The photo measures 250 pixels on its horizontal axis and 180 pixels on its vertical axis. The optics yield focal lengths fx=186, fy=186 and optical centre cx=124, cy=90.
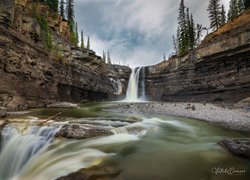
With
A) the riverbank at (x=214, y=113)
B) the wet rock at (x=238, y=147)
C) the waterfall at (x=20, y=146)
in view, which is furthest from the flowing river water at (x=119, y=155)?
Answer: the riverbank at (x=214, y=113)

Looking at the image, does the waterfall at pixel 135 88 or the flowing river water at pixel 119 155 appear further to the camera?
the waterfall at pixel 135 88

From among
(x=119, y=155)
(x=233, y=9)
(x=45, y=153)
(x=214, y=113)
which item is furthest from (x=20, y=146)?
(x=233, y=9)

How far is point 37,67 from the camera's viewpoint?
1688 centimetres

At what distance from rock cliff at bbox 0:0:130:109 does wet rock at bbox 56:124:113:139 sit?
27.6 ft

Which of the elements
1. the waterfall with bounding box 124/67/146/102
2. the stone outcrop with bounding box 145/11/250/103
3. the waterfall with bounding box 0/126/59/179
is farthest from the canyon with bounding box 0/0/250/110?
the waterfall with bounding box 0/126/59/179

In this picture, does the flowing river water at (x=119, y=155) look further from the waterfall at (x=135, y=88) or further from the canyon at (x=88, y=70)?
the waterfall at (x=135, y=88)

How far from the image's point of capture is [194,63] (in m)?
26.3

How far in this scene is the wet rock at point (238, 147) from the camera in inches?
197

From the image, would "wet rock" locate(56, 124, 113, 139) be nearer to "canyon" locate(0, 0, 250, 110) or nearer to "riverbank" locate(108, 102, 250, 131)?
A: "riverbank" locate(108, 102, 250, 131)

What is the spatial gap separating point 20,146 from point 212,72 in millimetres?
24152

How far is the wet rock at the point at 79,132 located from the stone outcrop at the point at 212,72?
19.6 meters

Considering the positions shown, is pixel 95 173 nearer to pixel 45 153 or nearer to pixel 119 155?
pixel 119 155

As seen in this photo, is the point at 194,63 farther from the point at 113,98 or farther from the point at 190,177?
the point at 190,177

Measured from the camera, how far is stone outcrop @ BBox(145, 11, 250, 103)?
20.8 m
